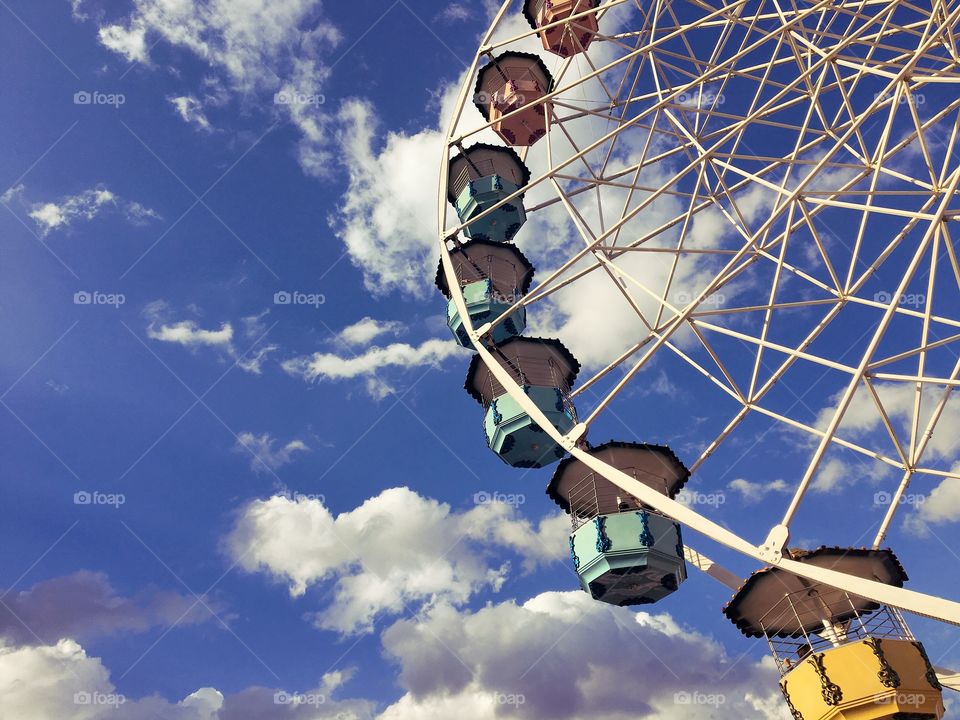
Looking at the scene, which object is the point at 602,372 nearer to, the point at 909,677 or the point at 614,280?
the point at 614,280

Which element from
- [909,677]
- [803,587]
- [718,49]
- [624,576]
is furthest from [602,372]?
[718,49]

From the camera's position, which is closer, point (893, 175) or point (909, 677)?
point (909, 677)

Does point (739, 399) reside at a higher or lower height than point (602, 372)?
lower

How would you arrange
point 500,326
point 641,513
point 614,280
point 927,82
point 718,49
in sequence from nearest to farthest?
point 927,82
point 641,513
point 614,280
point 718,49
point 500,326

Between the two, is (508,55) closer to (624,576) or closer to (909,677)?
(624,576)

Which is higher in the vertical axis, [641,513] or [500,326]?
[500,326]

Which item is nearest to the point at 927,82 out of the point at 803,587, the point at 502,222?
the point at 803,587

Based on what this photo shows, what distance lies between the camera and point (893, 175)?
2152 cm

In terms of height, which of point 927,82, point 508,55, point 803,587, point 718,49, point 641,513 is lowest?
point 803,587

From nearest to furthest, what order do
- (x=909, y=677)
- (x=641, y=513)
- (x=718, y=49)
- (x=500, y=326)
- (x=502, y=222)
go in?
(x=909, y=677)
(x=641, y=513)
(x=718, y=49)
(x=500, y=326)
(x=502, y=222)

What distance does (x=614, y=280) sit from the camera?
22781 millimetres

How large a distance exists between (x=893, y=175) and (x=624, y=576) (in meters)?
14.6

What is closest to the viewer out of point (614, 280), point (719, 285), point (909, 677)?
point (909, 677)

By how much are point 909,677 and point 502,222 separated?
2098cm
